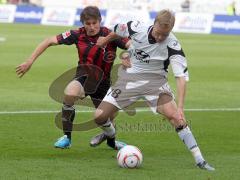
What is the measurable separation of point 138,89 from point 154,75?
31cm

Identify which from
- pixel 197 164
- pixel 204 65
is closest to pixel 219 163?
pixel 197 164

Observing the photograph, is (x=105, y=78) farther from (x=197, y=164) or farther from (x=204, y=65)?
(x=204, y=65)

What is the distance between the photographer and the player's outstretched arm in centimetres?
1005

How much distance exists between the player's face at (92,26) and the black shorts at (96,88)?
0.71 metres

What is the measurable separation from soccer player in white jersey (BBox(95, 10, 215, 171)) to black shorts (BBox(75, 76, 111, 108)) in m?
0.71

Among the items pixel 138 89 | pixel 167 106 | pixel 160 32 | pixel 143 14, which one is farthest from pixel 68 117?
pixel 143 14

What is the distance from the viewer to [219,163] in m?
9.72

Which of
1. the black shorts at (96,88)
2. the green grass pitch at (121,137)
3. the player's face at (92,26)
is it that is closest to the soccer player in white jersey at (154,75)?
the player's face at (92,26)

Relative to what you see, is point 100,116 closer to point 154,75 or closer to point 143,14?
point 154,75

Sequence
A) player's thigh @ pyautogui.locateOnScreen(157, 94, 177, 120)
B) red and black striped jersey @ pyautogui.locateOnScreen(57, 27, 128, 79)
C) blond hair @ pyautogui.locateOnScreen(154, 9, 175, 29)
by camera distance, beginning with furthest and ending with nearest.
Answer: red and black striped jersey @ pyautogui.locateOnScreen(57, 27, 128, 79) → player's thigh @ pyautogui.locateOnScreen(157, 94, 177, 120) → blond hair @ pyautogui.locateOnScreen(154, 9, 175, 29)

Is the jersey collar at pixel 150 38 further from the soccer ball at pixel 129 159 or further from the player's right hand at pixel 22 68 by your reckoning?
the player's right hand at pixel 22 68

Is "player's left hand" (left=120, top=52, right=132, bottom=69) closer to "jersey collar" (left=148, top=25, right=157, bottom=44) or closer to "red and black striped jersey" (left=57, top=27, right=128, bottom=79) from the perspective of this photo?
"jersey collar" (left=148, top=25, right=157, bottom=44)

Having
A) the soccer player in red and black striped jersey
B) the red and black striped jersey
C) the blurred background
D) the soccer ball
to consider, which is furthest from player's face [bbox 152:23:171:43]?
the blurred background

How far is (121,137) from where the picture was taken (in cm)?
1202
